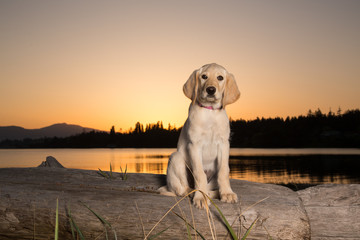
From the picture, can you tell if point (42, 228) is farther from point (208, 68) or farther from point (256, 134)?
point (256, 134)

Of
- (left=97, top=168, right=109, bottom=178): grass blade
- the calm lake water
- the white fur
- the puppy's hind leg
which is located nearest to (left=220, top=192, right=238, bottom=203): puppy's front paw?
the white fur

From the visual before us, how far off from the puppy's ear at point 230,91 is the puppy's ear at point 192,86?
0.40 m

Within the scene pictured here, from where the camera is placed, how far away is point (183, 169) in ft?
15.3

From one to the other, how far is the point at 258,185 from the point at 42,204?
3415 millimetres

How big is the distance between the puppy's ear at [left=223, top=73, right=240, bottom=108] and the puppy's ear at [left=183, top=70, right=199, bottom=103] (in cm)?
40

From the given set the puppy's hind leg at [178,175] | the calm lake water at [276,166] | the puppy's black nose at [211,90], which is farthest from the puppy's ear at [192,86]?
the calm lake water at [276,166]

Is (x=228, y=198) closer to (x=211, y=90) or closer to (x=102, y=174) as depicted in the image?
(x=211, y=90)

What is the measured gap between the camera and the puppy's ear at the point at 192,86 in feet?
14.5

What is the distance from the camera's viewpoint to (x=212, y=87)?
4184 mm

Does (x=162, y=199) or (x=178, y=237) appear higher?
(x=162, y=199)

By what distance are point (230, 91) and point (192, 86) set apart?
51 centimetres

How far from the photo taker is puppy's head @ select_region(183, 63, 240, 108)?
4.25 meters

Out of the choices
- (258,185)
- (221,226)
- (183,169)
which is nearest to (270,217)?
(221,226)

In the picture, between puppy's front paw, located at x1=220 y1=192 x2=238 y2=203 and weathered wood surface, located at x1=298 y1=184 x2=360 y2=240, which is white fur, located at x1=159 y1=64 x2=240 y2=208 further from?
weathered wood surface, located at x1=298 y1=184 x2=360 y2=240
